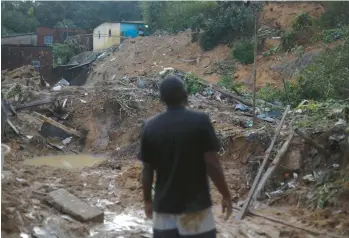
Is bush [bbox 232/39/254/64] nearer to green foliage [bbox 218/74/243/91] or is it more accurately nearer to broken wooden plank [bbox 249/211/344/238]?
green foliage [bbox 218/74/243/91]

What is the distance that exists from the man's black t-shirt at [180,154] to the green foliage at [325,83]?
29.2ft

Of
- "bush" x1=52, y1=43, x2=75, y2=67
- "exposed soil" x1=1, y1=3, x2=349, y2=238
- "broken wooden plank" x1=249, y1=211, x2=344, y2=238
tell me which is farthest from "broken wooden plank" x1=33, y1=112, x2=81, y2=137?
"bush" x1=52, y1=43, x2=75, y2=67

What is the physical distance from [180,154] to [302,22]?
2305 cm

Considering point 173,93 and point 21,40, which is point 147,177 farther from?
point 21,40

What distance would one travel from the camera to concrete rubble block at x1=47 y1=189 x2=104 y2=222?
5430 mm

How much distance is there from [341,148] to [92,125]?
9.01 meters

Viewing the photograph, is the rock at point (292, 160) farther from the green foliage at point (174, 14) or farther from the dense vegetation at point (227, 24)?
the green foliage at point (174, 14)

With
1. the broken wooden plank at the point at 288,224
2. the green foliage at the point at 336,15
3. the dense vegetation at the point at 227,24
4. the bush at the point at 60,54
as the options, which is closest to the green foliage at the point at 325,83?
the dense vegetation at the point at 227,24

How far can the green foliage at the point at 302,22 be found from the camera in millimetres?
23812

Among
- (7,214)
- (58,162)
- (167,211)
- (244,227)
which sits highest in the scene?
(167,211)

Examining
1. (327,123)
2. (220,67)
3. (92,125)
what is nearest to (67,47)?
(220,67)

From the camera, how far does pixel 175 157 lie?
8.89 ft

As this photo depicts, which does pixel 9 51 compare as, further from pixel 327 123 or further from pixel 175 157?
pixel 175 157

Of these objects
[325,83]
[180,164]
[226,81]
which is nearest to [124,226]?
[180,164]
